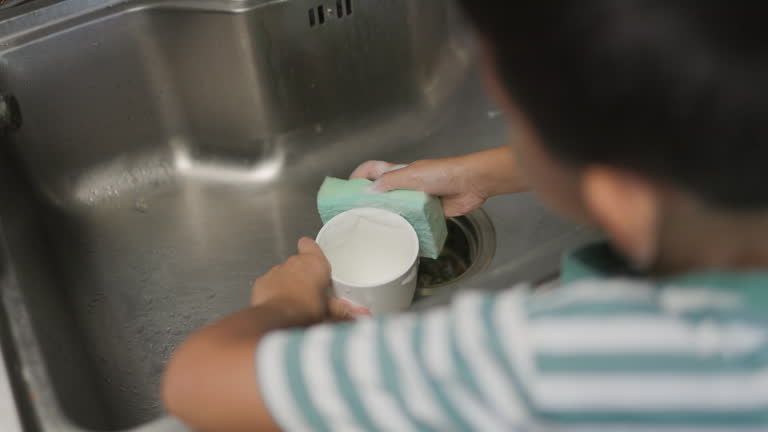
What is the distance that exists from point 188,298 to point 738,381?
75 cm

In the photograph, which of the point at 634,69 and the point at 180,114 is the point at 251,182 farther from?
the point at 634,69

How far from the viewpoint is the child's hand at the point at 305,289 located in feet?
2.29

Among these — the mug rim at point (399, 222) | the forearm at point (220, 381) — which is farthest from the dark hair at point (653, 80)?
the mug rim at point (399, 222)

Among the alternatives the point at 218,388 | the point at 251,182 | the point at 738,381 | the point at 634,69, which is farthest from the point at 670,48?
the point at 251,182

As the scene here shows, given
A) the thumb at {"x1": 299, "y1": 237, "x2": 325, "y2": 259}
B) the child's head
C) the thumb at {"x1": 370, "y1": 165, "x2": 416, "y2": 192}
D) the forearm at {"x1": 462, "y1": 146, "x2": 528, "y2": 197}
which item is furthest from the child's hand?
the child's head

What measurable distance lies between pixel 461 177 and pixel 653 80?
548mm

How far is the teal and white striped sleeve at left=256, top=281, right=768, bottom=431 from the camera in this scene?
1.34 ft

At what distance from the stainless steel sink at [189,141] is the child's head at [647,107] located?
44cm

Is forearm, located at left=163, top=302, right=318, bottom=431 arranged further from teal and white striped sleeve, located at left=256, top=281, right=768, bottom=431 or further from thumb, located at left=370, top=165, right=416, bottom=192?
thumb, located at left=370, top=165, right=416, bottom=192

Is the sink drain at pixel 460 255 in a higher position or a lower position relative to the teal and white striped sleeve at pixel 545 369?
lower

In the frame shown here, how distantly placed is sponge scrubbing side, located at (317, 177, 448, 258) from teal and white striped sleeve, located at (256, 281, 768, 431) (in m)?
0.39

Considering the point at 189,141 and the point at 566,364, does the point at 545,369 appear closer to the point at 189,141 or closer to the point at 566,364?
the point at 566,364

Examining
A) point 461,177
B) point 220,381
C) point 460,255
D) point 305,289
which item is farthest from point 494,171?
point 220,381

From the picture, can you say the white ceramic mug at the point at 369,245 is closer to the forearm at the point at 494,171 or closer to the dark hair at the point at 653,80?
the forearm at the point at 494,171
